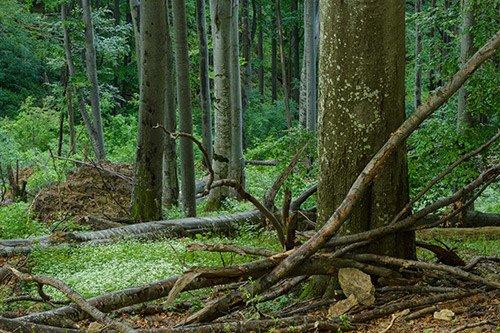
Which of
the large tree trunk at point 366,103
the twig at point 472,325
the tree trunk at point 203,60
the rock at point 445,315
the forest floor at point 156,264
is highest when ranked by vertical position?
the tree trunk at point 203,60

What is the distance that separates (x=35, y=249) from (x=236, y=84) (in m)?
7.75

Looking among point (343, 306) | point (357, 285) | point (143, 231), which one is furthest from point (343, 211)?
point (143, 231)

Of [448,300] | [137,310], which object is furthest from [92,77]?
[448,300]

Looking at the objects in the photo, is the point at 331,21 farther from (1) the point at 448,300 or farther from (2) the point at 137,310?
(2) the point at 137,310

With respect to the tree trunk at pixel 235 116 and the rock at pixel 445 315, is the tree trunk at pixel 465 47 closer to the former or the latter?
the tree trunk at pixel 235 116

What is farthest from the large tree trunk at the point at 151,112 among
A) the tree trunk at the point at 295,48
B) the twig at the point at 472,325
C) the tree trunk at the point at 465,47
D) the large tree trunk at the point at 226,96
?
the tree trunk at the point at 295,48

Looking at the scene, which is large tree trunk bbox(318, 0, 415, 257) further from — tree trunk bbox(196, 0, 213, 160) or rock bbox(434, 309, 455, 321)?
tree trunk bbox(196, 0, 213, 160)

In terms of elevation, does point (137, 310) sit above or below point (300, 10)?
below

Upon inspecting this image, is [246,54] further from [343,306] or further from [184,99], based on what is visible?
[343,306]

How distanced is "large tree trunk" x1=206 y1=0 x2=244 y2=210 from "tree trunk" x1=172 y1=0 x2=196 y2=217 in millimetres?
1820

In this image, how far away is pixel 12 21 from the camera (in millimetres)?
33812

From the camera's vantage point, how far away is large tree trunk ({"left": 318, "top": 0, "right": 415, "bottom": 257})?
4801 mm

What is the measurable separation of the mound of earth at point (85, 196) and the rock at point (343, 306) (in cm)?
975

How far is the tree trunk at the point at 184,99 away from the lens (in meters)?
12.2
